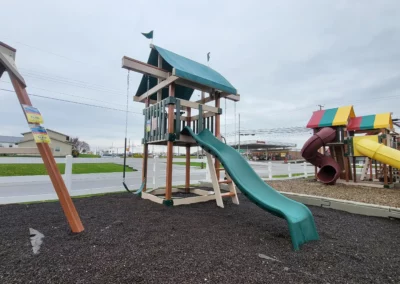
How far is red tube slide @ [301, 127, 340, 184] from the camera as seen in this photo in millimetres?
8078

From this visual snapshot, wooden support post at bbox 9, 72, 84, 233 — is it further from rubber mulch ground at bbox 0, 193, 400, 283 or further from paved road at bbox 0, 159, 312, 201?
paved road at bbox 0, 159, 312, 201

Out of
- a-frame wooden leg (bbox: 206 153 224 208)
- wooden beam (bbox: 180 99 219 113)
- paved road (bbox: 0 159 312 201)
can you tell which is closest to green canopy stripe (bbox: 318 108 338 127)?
paved road (bbox: 0 159 312 201)

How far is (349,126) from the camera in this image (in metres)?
9.02

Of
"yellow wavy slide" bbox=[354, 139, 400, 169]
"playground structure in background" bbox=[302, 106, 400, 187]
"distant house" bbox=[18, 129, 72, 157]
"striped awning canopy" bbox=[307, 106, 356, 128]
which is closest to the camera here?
"yellow wavy slide" bbox=[354, 139, 400, 169]

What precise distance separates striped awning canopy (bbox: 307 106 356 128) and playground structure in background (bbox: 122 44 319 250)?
4.92m

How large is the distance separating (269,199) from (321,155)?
21.7 feet

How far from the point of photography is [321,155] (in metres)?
8.46

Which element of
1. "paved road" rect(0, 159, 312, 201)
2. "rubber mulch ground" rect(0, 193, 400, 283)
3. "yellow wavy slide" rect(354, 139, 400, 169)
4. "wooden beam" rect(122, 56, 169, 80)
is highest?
"wooden beam" rect(122, 56, 169, 80)

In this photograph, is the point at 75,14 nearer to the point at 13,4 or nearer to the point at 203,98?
the point at 13,4

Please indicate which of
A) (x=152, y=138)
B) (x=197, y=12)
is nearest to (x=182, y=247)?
(x=152, y=138)

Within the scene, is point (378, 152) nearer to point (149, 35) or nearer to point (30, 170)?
point (149, 35)

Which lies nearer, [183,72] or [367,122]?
[183,72]

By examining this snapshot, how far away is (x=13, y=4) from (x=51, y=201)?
5.95 metres

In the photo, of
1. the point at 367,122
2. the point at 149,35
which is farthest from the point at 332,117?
the point at 149,35
